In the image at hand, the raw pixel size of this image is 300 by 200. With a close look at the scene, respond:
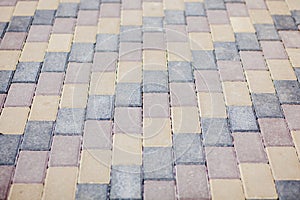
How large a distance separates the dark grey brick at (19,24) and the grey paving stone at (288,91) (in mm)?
2009

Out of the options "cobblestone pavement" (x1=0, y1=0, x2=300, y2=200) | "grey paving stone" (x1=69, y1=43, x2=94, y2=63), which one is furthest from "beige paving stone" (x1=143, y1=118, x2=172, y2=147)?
"grey paving stone" (x1=69, y1=43, x2=94, y2=63)

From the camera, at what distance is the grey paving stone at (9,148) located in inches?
77.8

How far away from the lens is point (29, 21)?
9.34 feet

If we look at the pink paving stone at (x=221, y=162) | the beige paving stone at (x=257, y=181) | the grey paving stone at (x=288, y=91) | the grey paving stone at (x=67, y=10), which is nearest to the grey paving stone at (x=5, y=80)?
the grey paving stone at (x=67, y=10)

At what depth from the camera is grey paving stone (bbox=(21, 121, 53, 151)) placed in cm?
204

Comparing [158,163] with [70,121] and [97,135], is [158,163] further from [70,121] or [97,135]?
[70,121]

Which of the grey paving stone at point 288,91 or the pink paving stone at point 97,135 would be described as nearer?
the pink paving stone at point 97,135

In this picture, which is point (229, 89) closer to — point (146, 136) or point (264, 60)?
point (264, 60)

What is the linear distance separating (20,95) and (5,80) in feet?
Answer: 0.64

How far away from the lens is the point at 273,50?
265 centimetres

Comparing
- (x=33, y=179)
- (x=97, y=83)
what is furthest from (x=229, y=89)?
(x=33, y=179)

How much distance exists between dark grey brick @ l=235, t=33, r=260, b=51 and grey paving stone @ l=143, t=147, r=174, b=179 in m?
1.13

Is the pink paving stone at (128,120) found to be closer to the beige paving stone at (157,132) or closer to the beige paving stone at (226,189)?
the beige paving stone at (157,132)

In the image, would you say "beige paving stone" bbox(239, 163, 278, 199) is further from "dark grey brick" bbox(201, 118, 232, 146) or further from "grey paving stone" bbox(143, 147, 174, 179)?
"grey paving stone" bbox(143, 147, 174, 179)
